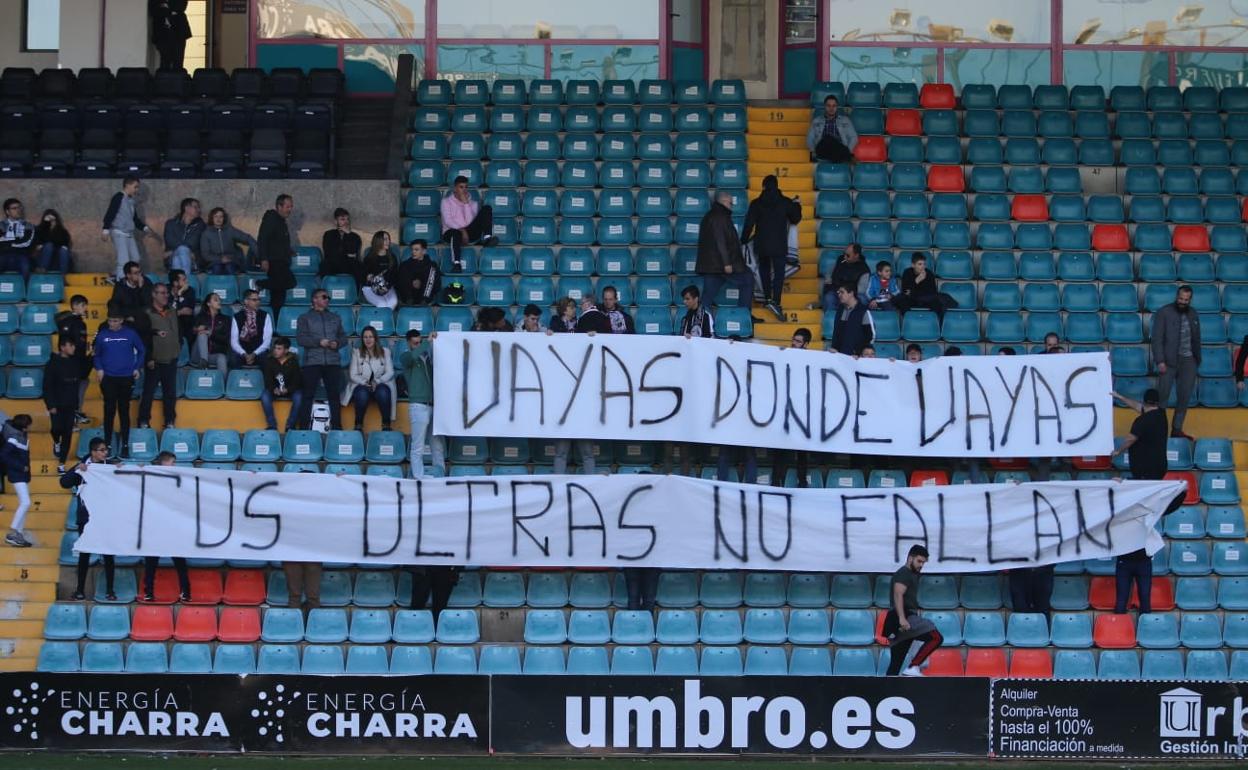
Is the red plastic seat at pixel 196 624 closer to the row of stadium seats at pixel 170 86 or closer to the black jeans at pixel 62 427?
the black jeans at pixel 62 427

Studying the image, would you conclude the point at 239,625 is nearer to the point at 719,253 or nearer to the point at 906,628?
the point at 906,628

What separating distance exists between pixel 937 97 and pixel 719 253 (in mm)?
6521

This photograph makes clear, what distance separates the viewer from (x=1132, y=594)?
62.2 ft

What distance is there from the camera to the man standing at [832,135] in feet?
79.6

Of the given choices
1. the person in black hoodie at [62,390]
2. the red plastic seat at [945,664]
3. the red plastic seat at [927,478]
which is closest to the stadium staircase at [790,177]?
the red plastic seat at [927,478]

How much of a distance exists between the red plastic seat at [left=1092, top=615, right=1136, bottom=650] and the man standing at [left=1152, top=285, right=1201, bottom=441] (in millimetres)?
3037

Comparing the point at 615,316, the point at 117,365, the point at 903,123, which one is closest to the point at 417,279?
the point at 615,316

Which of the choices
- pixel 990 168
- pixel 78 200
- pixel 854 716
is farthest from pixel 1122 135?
pixel 78 200

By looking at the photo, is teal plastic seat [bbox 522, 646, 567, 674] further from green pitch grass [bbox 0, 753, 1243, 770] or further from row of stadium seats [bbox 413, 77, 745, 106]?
row of stadium seats [bbox 413, 77, 745, 106]

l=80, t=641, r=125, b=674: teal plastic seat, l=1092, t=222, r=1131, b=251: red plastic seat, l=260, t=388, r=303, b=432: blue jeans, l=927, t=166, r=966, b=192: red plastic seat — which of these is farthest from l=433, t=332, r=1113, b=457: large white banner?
l=927, t=166, r=966, b=192: red plastic seat

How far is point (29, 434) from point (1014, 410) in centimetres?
1080

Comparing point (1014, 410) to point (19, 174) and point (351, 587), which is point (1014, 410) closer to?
point (351, 587)

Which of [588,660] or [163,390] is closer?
[588,660]

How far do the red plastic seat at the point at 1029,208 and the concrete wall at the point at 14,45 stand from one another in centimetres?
1554
